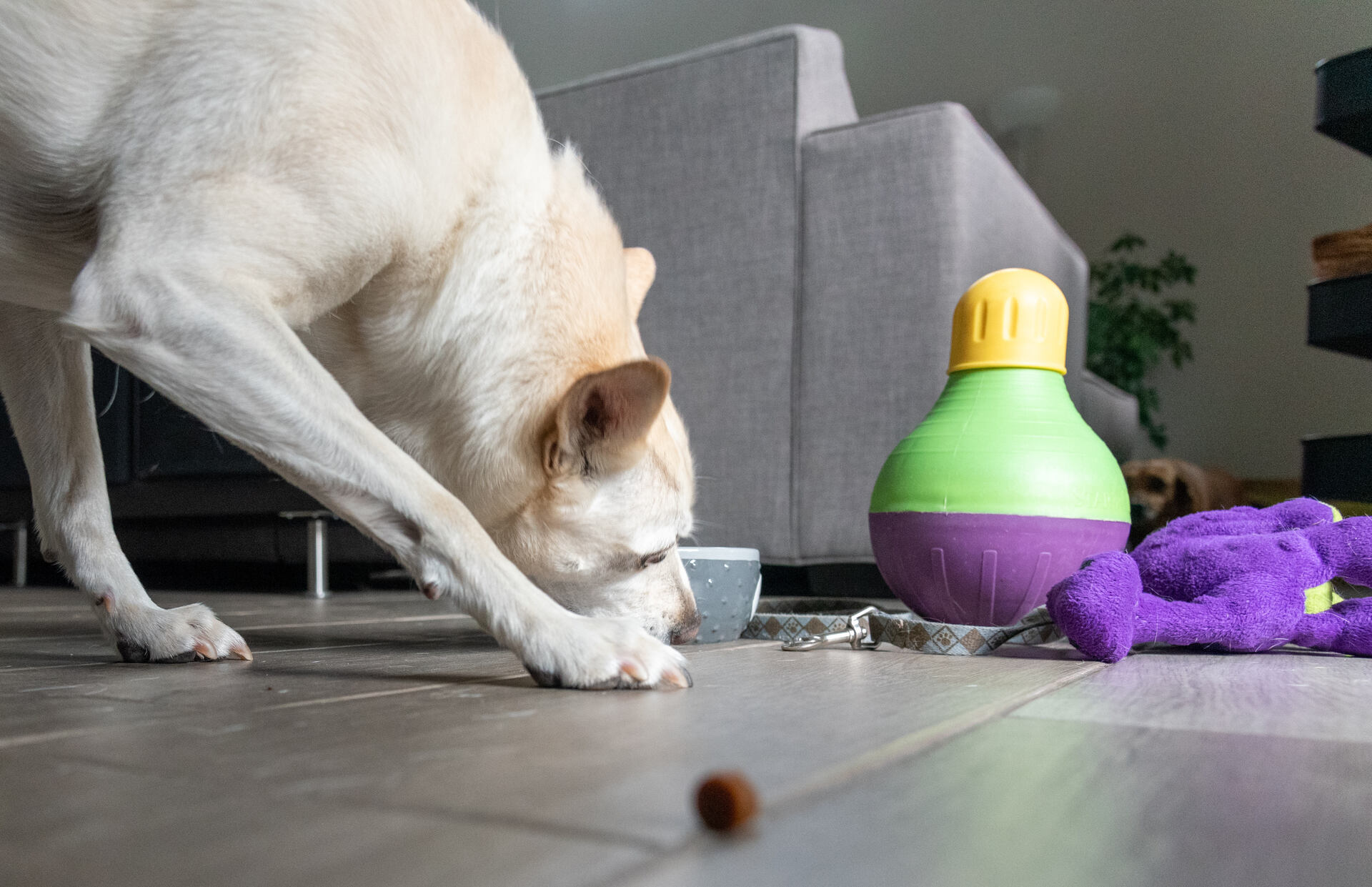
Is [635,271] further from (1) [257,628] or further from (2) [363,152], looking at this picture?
(1) [257,628]

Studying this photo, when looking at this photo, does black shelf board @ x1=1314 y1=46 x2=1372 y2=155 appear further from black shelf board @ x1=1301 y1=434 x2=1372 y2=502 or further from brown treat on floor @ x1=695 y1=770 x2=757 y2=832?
brown treat on floor @ x1=695 y1=770 x2=757 y2=832

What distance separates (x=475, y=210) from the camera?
110 cm

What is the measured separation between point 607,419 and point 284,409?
32cm

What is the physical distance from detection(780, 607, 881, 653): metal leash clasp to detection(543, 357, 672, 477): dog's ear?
30 centimetres

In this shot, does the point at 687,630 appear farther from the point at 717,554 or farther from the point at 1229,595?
the point at 1229,595

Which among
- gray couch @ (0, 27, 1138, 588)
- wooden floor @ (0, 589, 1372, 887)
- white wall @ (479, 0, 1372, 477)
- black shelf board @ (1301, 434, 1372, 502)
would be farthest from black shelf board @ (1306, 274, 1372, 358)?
white wall @ (479, 0, 1372, 477)

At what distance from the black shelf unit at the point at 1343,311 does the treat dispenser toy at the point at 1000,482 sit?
155cm

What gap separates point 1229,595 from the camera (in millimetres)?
1150

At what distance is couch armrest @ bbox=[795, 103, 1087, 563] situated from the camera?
2188 millimetres

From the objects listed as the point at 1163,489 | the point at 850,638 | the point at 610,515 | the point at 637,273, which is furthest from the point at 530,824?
the point at 1163,489

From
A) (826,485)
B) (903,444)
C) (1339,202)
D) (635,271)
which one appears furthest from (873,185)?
(1339,202)

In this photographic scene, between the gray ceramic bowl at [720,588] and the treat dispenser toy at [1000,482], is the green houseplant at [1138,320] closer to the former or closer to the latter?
the treat dispenser toy at [1000,482]

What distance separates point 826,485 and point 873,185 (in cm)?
68

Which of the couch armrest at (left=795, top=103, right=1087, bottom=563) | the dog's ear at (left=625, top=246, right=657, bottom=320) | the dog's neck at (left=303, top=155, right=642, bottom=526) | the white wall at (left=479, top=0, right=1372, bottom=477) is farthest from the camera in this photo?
the white wall at (left=479, top=0, right=1372, bottom=477)
